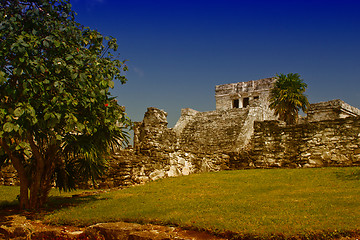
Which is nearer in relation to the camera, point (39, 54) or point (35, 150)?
point (39, 54)

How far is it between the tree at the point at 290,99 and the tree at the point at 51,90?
18.4 meters

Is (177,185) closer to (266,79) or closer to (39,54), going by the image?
(39,54)

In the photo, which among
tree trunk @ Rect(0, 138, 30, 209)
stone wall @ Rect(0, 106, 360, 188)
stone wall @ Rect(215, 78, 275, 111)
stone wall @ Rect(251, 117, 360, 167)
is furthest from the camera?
stone wall @ Rect(215, 78, 275, 111)

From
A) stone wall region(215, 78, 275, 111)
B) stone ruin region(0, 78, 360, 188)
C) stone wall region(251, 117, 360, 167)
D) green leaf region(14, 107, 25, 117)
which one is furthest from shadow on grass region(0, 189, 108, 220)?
stone wall region(215, 78, 275, 111)

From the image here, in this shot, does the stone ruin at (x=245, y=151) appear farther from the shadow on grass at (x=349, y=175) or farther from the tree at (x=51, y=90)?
the tree at (x=51, y=90)

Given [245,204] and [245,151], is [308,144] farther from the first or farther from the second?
[245,204]

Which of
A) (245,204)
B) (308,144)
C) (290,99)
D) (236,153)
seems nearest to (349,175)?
(308,144)

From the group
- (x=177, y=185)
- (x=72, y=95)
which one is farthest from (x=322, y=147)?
(x=72, y=95)

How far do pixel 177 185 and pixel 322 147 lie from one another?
6001 millimetres

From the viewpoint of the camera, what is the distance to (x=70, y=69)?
7.01 meters

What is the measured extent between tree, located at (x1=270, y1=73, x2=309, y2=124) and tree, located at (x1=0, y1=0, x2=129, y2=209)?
60.4 ft

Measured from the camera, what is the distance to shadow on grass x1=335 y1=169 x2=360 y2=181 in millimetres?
10397

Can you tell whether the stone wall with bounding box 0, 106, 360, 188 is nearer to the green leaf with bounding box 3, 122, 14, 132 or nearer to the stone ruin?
the stone ruin

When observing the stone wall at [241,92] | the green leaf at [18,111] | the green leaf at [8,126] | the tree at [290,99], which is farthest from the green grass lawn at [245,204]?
the stone wall at [241,92]
